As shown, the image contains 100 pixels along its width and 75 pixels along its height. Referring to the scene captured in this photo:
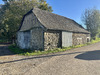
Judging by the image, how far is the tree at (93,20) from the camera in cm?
2589

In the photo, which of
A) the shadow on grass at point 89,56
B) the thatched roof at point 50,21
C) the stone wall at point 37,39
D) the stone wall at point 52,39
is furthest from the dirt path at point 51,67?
the thatched roof at point 50,21

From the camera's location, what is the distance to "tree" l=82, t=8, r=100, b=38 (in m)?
25.9

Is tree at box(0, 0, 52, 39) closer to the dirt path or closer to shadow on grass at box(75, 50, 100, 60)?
the dirt path

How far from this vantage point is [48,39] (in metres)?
9.58

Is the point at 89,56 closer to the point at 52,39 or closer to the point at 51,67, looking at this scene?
the point at 51,67

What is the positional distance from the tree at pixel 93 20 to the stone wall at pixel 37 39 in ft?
80.2

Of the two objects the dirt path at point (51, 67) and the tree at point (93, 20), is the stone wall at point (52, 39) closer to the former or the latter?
the dirt path at point (51, 67)

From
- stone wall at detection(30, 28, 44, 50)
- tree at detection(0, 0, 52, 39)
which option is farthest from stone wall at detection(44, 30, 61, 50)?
tree at detection(0, 0, 52, 39)

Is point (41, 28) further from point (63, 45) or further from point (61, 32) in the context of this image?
point (63, 45)

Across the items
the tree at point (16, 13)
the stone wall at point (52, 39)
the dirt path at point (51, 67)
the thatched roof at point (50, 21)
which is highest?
the tree at point (16, 13)

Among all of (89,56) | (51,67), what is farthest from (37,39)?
(89,56)

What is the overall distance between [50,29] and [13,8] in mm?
16427

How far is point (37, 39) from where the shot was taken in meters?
9.88

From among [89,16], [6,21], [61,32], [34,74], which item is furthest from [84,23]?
[34,74]
